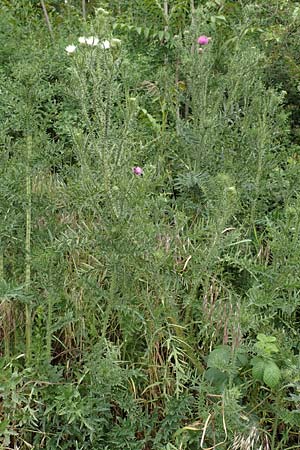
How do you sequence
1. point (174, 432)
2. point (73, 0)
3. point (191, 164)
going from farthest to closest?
point (73, 0)
point (191, 164)
point (174, 432)

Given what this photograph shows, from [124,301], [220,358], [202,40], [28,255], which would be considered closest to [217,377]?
[220,358]

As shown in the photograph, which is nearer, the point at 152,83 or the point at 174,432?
the point at 174,432

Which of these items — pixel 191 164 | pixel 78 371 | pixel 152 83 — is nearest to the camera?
pixel 78 371

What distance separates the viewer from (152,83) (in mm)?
4070

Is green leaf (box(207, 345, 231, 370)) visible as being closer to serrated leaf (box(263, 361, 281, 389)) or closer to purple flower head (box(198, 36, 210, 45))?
serrated leaf (box(263, 361, 281, 389))

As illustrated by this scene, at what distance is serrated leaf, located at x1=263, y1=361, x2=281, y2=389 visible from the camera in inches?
88.1

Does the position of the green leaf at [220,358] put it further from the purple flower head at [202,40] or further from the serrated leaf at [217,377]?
the purple flower head at [202,40]

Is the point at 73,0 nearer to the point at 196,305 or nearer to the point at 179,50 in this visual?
the point at 179,50

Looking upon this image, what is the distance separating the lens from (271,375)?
2246 millimetres

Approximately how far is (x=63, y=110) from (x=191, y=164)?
114cm

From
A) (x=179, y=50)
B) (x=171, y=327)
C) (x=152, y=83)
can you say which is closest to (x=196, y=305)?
(x=171, y=327)

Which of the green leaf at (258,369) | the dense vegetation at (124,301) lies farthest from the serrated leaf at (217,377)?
the green leaf at (258,369)

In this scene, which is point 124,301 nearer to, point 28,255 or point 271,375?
point 28,255

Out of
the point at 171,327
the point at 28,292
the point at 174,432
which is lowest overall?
the point at 174,432
